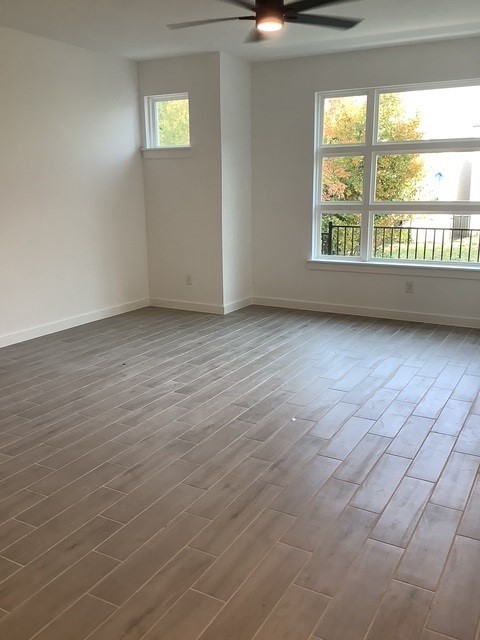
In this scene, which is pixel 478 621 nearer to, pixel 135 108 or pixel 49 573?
pixel 49 573

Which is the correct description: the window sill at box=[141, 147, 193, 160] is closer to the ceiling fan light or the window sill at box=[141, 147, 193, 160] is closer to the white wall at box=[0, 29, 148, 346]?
the white wall at box=[0, 29, 148, 346]

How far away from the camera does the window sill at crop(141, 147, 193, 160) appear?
19.9 ft

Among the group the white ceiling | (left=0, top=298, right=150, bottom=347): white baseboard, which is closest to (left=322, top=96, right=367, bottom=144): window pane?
the white ceiling

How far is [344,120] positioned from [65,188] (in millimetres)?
2973

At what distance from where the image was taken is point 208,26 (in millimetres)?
4719

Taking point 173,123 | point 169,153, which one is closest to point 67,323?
point 169,153

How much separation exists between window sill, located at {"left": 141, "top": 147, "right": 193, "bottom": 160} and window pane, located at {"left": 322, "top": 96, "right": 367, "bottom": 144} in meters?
1.48

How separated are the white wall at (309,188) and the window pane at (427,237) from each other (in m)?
0.24

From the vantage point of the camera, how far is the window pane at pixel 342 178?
5965 millimetres

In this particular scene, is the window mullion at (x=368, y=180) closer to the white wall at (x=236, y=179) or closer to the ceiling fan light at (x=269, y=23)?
the white wall at (x=236, y=179)

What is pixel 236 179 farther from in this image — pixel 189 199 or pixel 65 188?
pixel 65 188

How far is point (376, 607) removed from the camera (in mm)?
1924

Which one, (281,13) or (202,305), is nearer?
(281,13)

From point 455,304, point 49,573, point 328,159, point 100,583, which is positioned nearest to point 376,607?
point 100,583
